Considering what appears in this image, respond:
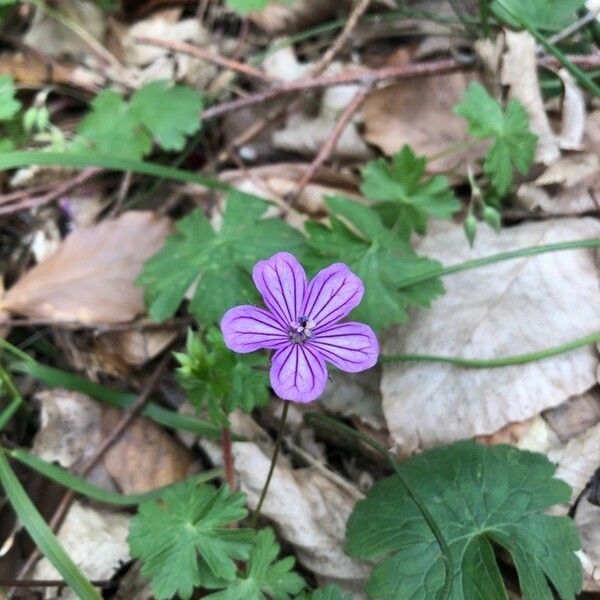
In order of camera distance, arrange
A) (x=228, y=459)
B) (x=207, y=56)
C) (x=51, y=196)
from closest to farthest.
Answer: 1. (x=228, y=459)
2. (x=51, y=196)
3. (x=207, y=56)

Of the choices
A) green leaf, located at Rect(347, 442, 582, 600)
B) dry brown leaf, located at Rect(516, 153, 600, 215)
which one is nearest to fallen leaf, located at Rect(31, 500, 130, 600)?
green leaf, located at Rect(347, 442, 582, 600)

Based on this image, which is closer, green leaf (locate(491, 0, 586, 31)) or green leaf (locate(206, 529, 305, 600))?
green leaf (locate(206, 529, 305, 600))

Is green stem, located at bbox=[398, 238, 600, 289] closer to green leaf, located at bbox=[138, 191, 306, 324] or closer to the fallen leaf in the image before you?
green leaf, located at bbox=[138, 191, 306, 324]

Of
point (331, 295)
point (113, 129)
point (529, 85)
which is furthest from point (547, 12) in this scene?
point (113, 129)

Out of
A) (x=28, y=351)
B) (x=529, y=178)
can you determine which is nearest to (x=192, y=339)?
(x=28, y=351)

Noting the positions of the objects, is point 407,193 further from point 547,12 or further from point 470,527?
point 470,527

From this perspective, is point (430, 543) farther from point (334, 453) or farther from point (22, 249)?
point (22, 249)
